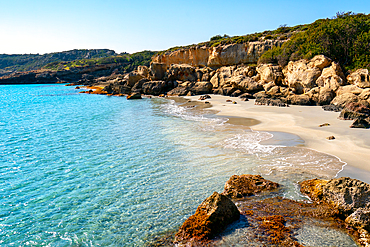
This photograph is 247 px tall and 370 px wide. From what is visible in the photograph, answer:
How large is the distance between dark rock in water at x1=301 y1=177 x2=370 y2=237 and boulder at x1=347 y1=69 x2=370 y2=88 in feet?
75.9

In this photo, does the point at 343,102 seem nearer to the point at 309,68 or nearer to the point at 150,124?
the point at 309,68

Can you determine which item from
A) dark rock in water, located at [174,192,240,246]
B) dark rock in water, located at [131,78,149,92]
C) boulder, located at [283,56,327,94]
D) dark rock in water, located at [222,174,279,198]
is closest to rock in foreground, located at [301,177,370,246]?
dark rock in water, located at [222,174,279,198]

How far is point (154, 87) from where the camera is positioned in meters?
51.6

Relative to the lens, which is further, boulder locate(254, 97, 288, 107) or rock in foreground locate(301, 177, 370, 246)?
boulder locate(254, 97, 288, 107)

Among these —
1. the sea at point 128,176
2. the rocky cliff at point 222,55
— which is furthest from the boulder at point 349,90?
the rocky cliff at point 222,55

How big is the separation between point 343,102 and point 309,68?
722 cm

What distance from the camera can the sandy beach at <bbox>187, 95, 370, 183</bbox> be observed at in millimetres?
10237

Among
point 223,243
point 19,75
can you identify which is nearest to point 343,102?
point 223,243

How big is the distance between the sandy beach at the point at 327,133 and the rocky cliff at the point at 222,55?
26816 millimetres

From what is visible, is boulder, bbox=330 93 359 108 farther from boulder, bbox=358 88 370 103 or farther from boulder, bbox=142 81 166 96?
boulder, bbox=142 81 166 96

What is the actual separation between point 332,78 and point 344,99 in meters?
3.94

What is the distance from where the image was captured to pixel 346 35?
3033 centimetres

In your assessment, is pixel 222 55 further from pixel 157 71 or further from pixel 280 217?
pixel 280 217

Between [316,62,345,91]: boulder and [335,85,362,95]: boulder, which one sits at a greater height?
[316,62,345,91]: boulder
